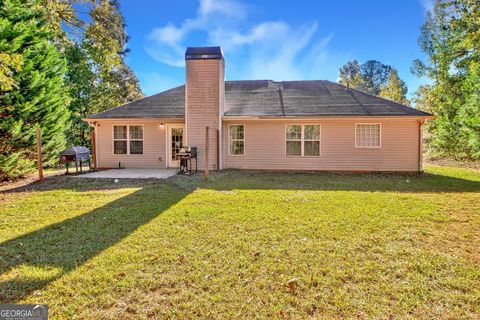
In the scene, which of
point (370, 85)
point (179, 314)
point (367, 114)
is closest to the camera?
point (179, 314)

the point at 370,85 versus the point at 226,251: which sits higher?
the point at 370,85

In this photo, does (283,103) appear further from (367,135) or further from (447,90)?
(447,90)

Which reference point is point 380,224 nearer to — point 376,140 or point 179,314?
point 179,314

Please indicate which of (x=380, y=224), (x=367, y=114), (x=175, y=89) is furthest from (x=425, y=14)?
(x=380, y=224)

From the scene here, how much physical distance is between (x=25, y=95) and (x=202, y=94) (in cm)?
660

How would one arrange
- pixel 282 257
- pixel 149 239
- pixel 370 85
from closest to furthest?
1. pixel 282 257
2. pixel 149 239
3. pixel 370 85

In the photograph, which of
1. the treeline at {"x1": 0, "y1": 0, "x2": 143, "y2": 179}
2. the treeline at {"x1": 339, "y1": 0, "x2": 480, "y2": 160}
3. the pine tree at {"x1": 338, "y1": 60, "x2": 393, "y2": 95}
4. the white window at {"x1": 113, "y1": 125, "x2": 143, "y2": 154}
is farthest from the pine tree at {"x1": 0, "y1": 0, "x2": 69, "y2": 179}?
the pine tree at {"x1": 338, "y1": 60, "x2": 393, "y2": 95}

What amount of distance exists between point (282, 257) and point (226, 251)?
2.31ft

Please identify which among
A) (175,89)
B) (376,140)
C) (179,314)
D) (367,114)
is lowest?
(179,314)

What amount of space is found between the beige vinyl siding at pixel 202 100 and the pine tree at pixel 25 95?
17.4 feet

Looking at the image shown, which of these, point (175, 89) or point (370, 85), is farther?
point (370, 85)

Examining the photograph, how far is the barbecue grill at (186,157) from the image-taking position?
10117 millimetres

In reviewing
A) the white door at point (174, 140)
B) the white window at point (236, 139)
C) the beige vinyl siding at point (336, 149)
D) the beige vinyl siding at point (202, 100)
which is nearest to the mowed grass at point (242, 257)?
the beige vinyl siding at point (336, 149)

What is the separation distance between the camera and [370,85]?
42594mm
